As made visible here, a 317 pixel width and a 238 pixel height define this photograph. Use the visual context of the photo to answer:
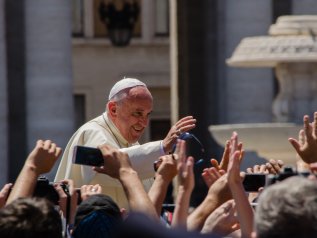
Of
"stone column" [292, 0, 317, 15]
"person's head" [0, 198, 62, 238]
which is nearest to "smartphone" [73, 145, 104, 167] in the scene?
"person's head" [0, 198, 62, 238]

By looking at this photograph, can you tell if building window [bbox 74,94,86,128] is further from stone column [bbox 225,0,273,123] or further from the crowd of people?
the crowd of people

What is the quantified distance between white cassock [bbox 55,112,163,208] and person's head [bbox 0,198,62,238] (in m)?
2.75

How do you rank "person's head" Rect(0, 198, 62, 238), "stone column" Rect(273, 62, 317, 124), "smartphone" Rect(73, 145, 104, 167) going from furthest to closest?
"stone column" Rect(273, 62, 317, 124)
"smartphone" Rect(73, 145, 104, 167)
"person's head" Rect(0, 198, 62, 238)

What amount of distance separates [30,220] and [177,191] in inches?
44.8


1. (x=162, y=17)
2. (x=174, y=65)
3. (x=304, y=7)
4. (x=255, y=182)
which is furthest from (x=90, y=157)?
(x=162, y=17)

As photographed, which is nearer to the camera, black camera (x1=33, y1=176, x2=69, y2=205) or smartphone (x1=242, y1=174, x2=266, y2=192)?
black camera (x1=33, y1=176, x2=69, y2=205)

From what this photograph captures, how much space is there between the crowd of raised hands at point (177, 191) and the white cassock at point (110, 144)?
4.64 feet

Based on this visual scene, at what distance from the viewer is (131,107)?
34.3 feet

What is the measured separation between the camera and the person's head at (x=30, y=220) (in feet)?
23.0

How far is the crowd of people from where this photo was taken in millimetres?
6766

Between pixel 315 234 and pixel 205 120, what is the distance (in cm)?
2873

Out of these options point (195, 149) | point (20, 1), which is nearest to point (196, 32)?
point (195, 149)

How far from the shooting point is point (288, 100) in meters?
23.2

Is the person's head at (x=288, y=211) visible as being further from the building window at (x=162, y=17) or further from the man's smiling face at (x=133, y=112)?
the building window at (x=162, y=17)
